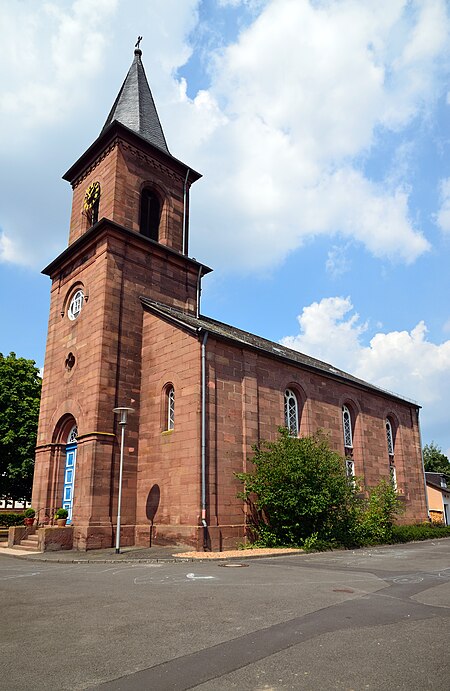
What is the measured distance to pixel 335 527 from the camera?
1897 centimetres

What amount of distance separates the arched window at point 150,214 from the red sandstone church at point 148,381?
0.07 m

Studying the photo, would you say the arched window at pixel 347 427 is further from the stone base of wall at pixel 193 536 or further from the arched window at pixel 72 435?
the arched window at pixel 72 435

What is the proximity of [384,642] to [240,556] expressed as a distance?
979cm

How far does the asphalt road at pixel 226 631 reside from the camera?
483 cm

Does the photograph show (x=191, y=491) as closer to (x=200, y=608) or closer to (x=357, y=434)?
(x=200, y=608)

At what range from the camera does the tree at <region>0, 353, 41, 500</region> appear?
30844 mm

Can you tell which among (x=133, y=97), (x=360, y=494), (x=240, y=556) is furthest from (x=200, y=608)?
(x=133, y=97)

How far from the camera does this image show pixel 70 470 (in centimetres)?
2108

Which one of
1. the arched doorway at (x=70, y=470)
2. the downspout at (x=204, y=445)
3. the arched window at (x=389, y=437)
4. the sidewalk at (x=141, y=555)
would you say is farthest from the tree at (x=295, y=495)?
the arched window at (x=389, y=437)

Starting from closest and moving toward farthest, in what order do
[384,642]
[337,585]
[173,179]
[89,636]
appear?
[384,642] < [89,636] < [337,585] < [173,179]

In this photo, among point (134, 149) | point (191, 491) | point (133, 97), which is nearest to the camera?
point (191, 491)

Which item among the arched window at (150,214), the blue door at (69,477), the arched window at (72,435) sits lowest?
the blue door at (69,477)

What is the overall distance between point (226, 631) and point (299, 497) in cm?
1202

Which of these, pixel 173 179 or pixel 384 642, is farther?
pixel 173 179
